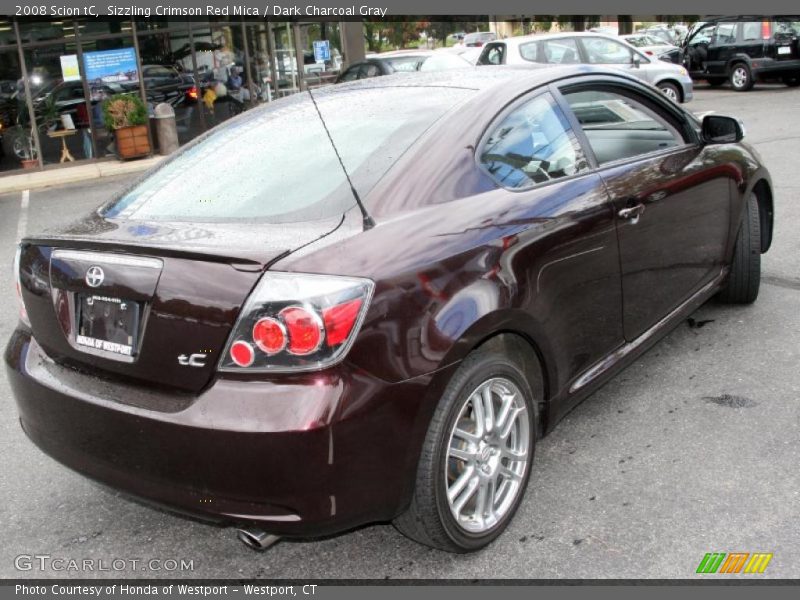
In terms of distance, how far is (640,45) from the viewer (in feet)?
83.5

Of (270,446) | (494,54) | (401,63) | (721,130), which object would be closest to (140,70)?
(401,63)

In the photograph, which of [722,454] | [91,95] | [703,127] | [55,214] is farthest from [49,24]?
[722,454]

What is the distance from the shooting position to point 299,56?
66.2 ft

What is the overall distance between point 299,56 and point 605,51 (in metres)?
7.75

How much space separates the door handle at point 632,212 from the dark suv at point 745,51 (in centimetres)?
1845

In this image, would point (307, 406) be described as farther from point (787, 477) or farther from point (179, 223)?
point (787, 477)

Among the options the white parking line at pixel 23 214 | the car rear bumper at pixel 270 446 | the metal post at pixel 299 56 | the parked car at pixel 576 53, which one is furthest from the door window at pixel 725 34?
the car rear bumper at pixel 270 446

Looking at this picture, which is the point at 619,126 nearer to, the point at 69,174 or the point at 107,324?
the point at 107,324

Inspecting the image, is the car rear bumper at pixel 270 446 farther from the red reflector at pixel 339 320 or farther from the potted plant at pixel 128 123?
the potted plant at pixel 128 123

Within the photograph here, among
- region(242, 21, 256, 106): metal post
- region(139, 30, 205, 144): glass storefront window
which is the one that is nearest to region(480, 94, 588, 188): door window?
region(139, 30, 205, 144): glass storefront window

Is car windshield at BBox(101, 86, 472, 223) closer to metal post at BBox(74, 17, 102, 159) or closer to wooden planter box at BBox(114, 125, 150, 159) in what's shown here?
wooden planter box at BBox(114, 125, 150, 159)

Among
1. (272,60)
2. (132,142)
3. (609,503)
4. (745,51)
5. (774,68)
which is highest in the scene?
(272,60)

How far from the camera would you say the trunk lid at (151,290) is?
2.45 meters

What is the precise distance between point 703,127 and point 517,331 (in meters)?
2.06
